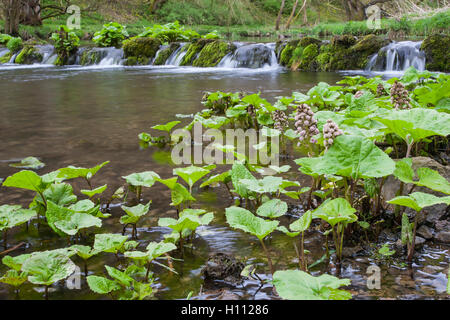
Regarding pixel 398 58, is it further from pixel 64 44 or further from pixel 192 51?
A: pixel 64 44

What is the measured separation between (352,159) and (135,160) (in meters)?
2.09

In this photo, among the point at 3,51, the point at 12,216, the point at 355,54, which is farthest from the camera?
the point at 3,51

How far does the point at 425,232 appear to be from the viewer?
186cm

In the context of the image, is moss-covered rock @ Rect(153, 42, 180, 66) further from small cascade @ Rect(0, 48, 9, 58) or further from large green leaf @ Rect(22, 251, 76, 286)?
large green leaf @ Rect(22, 251, 76, 286)

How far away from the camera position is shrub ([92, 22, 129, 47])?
1591cm

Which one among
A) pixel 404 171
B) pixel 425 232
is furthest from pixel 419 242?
pixel 404 171

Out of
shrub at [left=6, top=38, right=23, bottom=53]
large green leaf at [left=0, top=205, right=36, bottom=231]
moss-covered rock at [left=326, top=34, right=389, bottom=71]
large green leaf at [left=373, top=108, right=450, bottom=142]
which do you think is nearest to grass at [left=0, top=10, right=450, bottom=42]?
shrub at [left=6, top=38, right=23, bottom=53]

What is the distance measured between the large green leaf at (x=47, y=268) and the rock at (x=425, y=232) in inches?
59.4

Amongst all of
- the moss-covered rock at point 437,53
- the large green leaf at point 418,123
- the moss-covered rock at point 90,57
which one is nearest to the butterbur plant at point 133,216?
the large green leaf at point 418,123

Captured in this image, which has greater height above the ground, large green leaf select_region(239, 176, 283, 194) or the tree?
the tree

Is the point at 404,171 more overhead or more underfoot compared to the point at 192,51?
more underfoot

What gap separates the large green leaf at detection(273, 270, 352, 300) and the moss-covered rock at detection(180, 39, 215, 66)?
13211 mm

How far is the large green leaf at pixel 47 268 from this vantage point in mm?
1428

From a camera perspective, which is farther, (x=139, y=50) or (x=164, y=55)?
(x=139, y=50)
